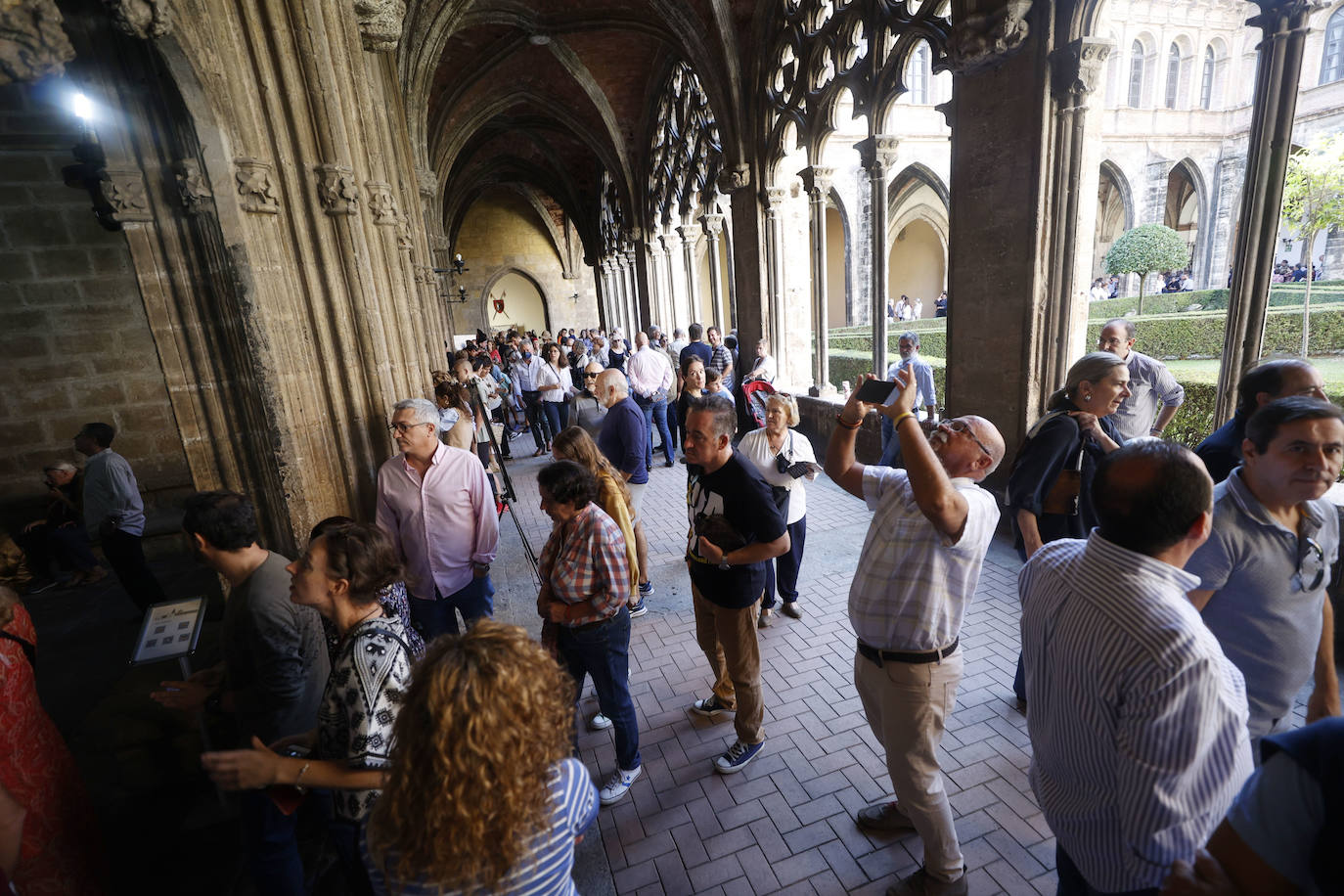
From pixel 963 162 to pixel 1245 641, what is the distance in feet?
14.8

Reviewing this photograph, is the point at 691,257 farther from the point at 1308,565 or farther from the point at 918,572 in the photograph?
the point at 1308,565

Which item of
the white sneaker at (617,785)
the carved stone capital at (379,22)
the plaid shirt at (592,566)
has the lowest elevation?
the white sneaker at (617,785)

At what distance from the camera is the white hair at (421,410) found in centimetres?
303

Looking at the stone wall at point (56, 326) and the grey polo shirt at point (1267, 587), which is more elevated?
the stone wall at point (56, 326)

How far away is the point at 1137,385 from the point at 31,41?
5432mm

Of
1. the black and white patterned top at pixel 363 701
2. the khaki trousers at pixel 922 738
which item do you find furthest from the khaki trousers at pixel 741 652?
the black and white patterned top at pixel 363 701

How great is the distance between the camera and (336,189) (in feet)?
11.6

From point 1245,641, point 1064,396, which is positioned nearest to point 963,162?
point 1064,396

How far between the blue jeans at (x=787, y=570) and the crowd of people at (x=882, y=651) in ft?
3.07

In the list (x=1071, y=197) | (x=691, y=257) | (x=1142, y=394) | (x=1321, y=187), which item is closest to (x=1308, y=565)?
(x=1142, y=394)

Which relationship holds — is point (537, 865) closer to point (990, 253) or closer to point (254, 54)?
point (254, 54)

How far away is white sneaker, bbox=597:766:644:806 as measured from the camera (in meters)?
2.70

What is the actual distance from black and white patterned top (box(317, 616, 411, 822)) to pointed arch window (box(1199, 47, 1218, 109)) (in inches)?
956

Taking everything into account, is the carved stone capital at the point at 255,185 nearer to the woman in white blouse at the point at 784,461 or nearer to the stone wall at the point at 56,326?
the woman in white blouse at the point at 784,461
